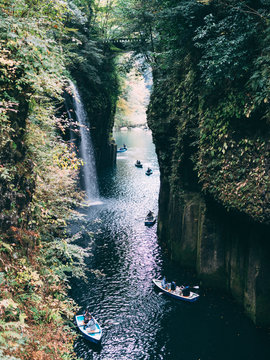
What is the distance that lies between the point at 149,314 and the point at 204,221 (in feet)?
19.3

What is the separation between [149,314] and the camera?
1459 cm

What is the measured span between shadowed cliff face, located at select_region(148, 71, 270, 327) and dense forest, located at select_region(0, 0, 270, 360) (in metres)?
0.13

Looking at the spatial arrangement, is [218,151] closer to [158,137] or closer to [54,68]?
[158,137]

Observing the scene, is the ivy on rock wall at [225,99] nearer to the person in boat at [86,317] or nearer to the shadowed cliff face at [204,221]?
the shadowed cliff face at [204,221]

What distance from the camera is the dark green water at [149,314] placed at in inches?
487

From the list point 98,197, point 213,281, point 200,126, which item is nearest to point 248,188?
point 200,126

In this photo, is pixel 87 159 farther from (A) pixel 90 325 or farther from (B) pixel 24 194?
(B) pixel 24 194

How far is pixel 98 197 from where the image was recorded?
109ft

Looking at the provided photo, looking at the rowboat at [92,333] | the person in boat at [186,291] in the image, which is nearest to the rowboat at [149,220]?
the person in boat at [186,291]

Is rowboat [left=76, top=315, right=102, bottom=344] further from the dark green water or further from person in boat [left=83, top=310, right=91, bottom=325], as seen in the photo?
the dark green water

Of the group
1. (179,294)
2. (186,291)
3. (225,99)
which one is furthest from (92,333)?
(225,99)

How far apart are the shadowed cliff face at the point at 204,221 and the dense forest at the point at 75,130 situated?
0.13 metres

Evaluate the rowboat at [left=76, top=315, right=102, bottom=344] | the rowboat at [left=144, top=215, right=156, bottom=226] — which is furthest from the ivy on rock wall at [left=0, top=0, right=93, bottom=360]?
the rowboat at [left=144, top=215, right=156, bottom=226]

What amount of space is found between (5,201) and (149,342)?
382 inches
